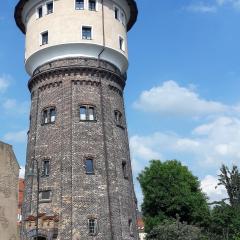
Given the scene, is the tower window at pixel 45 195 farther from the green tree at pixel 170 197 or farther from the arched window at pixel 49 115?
the green tree at pixel 170 197

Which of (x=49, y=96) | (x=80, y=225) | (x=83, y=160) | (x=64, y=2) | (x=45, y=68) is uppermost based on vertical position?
(x=64, y=2)

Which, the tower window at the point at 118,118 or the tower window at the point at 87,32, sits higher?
the tower window at the point at 87,32

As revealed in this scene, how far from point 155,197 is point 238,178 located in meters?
8.62

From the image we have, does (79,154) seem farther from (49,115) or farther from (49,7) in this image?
(49,7)

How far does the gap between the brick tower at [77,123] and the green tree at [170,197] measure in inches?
435

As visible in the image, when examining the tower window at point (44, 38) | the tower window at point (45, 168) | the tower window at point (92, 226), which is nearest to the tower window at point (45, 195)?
the tower window at point (45, 168)

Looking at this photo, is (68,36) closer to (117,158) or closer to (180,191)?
(117,158)

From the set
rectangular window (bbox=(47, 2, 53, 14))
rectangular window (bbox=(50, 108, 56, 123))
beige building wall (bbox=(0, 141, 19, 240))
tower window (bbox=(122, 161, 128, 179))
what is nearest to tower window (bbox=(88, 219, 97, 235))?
tower window (bbox=(122, 161, 128, 179))

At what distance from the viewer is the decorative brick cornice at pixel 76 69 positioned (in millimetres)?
30344

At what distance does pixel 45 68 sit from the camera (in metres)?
31.1

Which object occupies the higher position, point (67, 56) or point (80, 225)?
point (67, 56)

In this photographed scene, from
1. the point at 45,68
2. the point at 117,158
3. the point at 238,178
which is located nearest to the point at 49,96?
the point at 45,68

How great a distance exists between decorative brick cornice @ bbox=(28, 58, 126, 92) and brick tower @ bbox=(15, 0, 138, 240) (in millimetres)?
66

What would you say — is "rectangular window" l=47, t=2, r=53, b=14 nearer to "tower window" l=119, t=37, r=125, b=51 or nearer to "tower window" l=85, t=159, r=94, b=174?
"tower window" l=119, t=37, r=125, b=51
